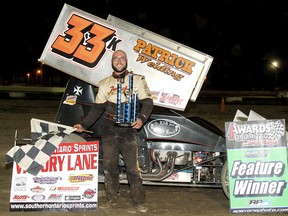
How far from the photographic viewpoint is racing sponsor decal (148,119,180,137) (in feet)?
19.6

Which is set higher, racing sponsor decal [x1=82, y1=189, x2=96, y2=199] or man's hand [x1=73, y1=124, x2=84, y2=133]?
man's hand [x1=73, y1=124, x2=84, y2=133]

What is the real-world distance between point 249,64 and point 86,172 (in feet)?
350

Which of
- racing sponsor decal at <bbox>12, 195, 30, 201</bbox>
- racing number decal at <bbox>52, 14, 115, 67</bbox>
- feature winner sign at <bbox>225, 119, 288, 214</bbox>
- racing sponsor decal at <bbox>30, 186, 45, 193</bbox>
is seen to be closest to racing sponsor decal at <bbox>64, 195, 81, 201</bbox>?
racing sponsor decal at <bbox>30, 186, 45, 193</bbox>

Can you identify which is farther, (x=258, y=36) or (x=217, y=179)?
(x=258, y=36)

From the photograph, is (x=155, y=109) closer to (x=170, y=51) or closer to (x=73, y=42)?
(x=170, y=51)

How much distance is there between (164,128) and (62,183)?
1552 millimetres

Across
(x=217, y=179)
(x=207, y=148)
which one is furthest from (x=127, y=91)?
(x=217, y=179)

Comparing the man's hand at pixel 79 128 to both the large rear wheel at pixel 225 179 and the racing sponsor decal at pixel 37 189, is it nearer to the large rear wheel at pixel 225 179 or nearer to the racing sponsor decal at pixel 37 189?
the racing sponsor decal at pixel 37 189

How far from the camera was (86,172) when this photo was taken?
5.48 meters

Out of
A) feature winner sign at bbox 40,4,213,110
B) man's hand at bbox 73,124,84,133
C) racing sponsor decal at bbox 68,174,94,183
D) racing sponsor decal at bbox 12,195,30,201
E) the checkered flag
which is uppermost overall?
feature winner sign at bbox 40,4,213,110

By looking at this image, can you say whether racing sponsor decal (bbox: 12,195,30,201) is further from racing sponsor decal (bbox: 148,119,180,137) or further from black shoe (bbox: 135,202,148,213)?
racing sponsor decal (bbox: 148,119,180,137)

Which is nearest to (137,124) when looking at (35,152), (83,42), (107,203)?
(107,203)

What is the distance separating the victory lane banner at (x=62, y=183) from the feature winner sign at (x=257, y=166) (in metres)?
1.75

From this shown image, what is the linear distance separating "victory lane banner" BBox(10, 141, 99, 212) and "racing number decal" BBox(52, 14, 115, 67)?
1191 mm
